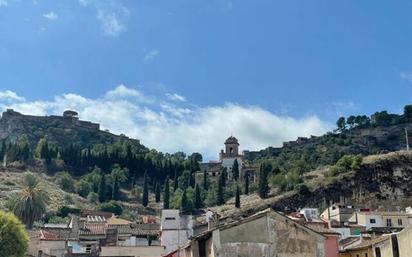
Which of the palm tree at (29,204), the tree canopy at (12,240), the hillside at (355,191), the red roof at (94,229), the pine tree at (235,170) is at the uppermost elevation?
the pine tree at (235,170)

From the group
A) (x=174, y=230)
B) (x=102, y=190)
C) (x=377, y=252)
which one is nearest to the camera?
(x=377, y=252)

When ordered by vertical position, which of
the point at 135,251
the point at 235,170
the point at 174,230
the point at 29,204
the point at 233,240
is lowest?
the point at 233,240

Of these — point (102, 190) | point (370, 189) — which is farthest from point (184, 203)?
point (370, 189)

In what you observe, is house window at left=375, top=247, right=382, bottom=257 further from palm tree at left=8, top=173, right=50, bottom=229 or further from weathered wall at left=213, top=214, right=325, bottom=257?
palm tree at left=8, top=173, right=50, bottom=229

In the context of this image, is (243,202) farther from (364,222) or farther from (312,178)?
(364,222)

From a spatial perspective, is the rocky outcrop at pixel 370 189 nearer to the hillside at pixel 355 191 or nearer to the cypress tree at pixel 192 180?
the hillside at pixel 355 191

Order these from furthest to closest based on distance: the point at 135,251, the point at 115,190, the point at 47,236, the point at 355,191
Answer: the point at 115,190, the point at 355,191, the point at 47,236, the point at 135,251

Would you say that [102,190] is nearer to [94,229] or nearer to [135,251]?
[94,229]

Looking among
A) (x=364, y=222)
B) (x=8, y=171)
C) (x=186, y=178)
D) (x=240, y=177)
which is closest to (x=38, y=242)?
(x=364, y=222)

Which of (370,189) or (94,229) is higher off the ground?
(370,189)

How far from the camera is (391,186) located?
148875 mm

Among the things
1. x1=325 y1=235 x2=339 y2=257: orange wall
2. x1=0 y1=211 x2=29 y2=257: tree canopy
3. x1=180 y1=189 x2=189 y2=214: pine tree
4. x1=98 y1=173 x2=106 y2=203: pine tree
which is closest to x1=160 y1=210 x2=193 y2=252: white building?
x1=0 y1=211 x2=29 y2=257: tree canopy

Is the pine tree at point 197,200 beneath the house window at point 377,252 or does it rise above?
above

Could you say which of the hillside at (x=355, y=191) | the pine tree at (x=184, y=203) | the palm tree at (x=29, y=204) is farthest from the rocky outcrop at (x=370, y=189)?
the palm tree at (x=29, y=204)
